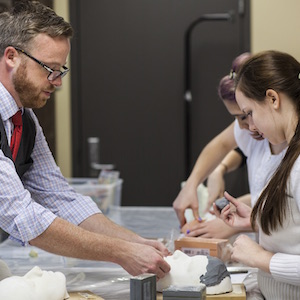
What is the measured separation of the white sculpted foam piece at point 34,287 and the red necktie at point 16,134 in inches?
22.6

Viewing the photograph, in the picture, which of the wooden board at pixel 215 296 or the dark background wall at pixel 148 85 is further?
the dark background wall at pixel 148 85

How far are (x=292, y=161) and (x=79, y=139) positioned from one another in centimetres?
329

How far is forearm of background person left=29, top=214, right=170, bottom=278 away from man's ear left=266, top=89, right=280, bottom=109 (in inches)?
19.7

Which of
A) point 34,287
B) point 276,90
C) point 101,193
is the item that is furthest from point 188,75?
point 34,287

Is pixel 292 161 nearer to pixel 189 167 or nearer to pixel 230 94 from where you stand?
pixel 230 94

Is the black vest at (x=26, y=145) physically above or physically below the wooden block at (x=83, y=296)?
above

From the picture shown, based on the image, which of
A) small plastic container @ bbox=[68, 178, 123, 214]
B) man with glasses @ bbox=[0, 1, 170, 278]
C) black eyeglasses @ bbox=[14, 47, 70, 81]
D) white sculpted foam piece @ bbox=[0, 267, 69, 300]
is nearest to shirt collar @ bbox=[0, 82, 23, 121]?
man with glasses @ bbox=[0, 1, 170, 278]

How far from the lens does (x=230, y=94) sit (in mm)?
2533

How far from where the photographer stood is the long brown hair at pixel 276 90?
1758 millimetres

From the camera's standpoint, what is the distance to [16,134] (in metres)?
2.19

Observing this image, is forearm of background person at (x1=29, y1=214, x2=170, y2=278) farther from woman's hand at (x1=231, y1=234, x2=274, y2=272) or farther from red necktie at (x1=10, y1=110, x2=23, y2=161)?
red necktie at (x1=10, y1=110, x2=23, y2=161)

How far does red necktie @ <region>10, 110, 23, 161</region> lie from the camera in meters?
2.18

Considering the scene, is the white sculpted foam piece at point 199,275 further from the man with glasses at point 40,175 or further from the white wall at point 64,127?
the white wall at point 64,127

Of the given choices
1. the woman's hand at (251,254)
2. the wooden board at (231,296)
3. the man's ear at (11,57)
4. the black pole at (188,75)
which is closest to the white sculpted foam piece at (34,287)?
the wooden board at (231,296)
